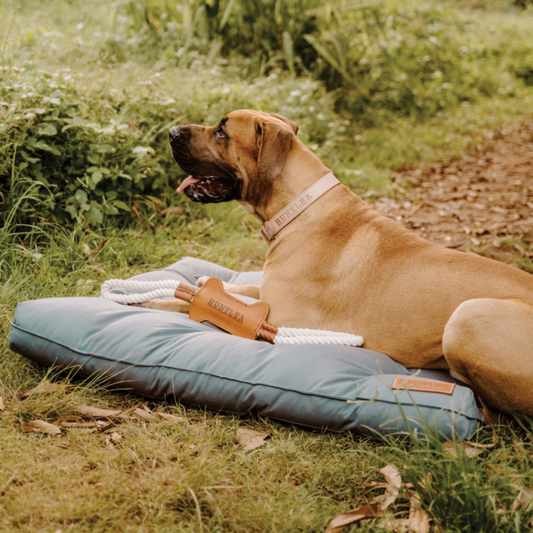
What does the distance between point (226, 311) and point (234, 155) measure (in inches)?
35.4

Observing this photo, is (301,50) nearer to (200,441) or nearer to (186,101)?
(186,101)

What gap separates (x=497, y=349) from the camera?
2252 millimetres

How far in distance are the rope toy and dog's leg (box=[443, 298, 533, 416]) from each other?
556 mm

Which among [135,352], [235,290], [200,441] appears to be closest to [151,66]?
[235,290]

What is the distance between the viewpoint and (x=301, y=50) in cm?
875

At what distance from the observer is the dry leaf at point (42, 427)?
2186 mm

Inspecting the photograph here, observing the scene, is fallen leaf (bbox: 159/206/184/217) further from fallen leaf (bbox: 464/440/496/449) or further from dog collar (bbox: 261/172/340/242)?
fallen leaf (bbox: 464/440/496/449)

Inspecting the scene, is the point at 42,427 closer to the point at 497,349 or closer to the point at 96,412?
the point at 96,412

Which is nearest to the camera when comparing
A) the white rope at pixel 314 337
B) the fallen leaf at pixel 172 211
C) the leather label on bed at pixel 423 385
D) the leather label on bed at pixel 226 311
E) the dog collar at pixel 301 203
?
the leather label on bed at pixel 423 385

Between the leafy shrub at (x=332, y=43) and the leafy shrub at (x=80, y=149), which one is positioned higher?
the leafy shrub at (x=332, y=43)

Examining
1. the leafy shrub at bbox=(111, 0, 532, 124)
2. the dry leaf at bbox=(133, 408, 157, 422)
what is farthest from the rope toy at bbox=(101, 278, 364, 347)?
the leafy shrub at bbox=(111, 0, 532, 124)

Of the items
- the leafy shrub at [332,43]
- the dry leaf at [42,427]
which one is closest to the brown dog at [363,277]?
the dry leaf at [42,427]

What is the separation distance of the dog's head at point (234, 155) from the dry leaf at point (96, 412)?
54.0 inches

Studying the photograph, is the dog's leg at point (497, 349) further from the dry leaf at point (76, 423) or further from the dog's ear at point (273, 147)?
the dry leaf at point (76, 423)
